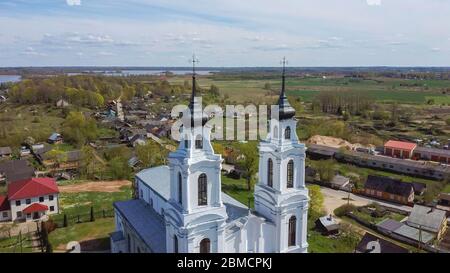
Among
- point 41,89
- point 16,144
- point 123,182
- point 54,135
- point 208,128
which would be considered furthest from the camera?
point 41,89

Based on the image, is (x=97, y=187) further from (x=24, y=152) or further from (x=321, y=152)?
(x=321, y=152)

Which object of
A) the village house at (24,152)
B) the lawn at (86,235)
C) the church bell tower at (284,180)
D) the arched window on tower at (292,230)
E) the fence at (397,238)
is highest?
the church bell tower at (284,180)

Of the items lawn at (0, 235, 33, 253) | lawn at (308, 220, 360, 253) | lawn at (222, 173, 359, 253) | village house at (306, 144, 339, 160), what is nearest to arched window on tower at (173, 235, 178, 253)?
lawn at (222, 173, 359, 253)

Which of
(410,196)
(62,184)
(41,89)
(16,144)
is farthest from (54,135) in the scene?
(410,196)

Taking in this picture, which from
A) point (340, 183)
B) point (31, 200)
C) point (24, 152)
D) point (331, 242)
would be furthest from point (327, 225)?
point (24, 152)

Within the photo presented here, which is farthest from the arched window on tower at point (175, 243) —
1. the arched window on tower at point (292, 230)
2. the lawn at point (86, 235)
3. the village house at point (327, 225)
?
the village house at point (327, 225)

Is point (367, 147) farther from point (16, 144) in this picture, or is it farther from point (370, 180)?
point (16, 144)

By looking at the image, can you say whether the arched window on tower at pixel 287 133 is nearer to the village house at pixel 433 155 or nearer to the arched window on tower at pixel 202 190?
the arched window on tower at pixel 202 190
